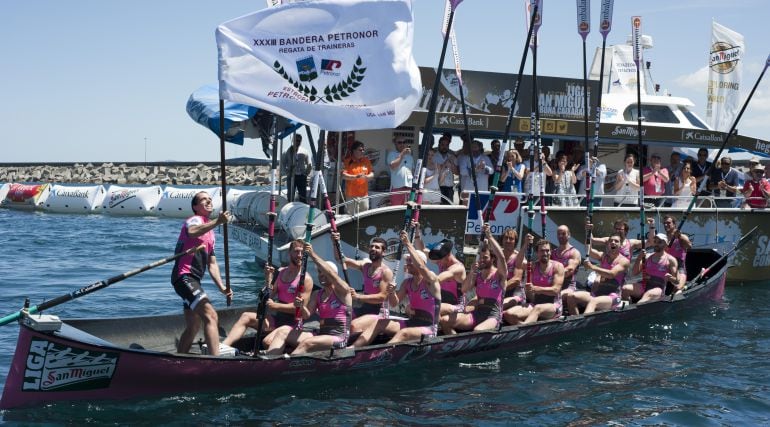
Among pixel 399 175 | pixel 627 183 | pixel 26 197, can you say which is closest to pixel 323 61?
pixel 399 175

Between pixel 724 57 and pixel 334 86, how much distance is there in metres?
13.8

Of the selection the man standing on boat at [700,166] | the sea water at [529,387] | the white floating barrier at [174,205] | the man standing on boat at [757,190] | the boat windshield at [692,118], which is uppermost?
the boat windshield at [692,118]

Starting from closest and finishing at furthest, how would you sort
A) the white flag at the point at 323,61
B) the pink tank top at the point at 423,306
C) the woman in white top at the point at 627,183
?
the white flag at the point at 323,61, the pink tank top at the point at 423,306, the woman in white top at the point at 627,183

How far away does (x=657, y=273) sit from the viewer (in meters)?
14.4

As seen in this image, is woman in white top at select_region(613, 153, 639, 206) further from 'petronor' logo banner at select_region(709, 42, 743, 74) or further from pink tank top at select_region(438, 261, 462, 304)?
pink tank top at select_region(438, 261, 462, 304)

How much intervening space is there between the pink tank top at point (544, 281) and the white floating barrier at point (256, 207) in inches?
222

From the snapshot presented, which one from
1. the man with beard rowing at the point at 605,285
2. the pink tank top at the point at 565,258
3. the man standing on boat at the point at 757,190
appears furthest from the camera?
the man standing on boat at the point at 757,190

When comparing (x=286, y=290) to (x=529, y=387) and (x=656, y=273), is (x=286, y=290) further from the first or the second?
(x=656, y=273)

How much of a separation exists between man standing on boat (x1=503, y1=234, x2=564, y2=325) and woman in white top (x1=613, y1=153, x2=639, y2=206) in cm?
500

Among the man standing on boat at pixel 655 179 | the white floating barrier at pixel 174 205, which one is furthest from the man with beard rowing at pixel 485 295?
the white floating barrier at pixel 174 205

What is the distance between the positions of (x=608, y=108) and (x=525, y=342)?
8980 millimetres

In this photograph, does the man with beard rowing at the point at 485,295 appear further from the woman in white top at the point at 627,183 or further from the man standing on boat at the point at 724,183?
the man standing on boat at the point at 724,183

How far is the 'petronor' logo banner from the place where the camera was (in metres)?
20.1

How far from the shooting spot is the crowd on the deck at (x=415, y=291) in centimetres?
933
